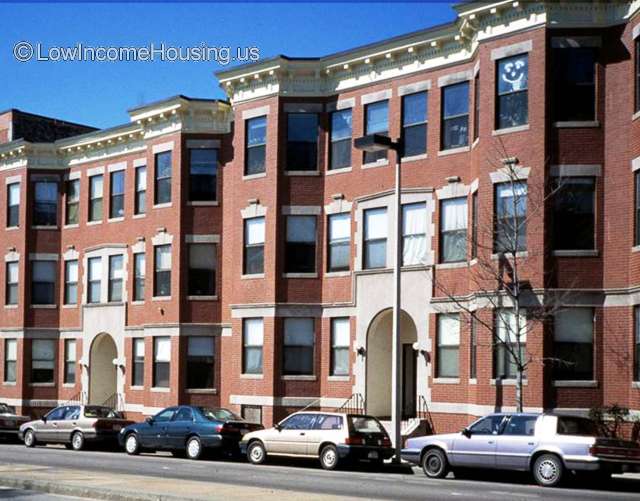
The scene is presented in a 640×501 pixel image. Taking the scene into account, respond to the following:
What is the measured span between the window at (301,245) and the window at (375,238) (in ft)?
7.07

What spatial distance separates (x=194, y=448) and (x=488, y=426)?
970 centimetres

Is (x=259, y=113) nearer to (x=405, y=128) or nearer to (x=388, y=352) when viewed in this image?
(x=405, y=128)

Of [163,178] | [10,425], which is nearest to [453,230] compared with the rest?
[163,178]

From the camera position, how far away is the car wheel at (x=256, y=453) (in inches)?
1080

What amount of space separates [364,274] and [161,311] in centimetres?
979

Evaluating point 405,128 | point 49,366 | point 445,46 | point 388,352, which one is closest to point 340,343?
point 388,352

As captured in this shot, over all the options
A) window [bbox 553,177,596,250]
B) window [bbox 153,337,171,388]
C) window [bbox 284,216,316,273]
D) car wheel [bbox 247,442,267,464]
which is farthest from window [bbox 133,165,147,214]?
window [bbox 553,177,596,250]

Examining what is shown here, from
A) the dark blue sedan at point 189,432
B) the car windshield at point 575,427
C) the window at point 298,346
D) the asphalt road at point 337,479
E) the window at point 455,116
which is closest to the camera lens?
→ the asphalt road at point 337,479

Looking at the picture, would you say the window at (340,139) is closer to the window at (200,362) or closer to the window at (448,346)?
the window at (448,346)

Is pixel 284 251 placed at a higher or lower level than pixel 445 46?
lower

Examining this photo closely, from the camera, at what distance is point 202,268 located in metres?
38.8

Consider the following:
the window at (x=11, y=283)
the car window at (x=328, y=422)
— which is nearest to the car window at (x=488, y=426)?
the car window at (x=328, y=422)

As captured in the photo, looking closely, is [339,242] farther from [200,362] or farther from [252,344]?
[200,362]

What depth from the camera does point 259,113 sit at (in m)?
35.4
